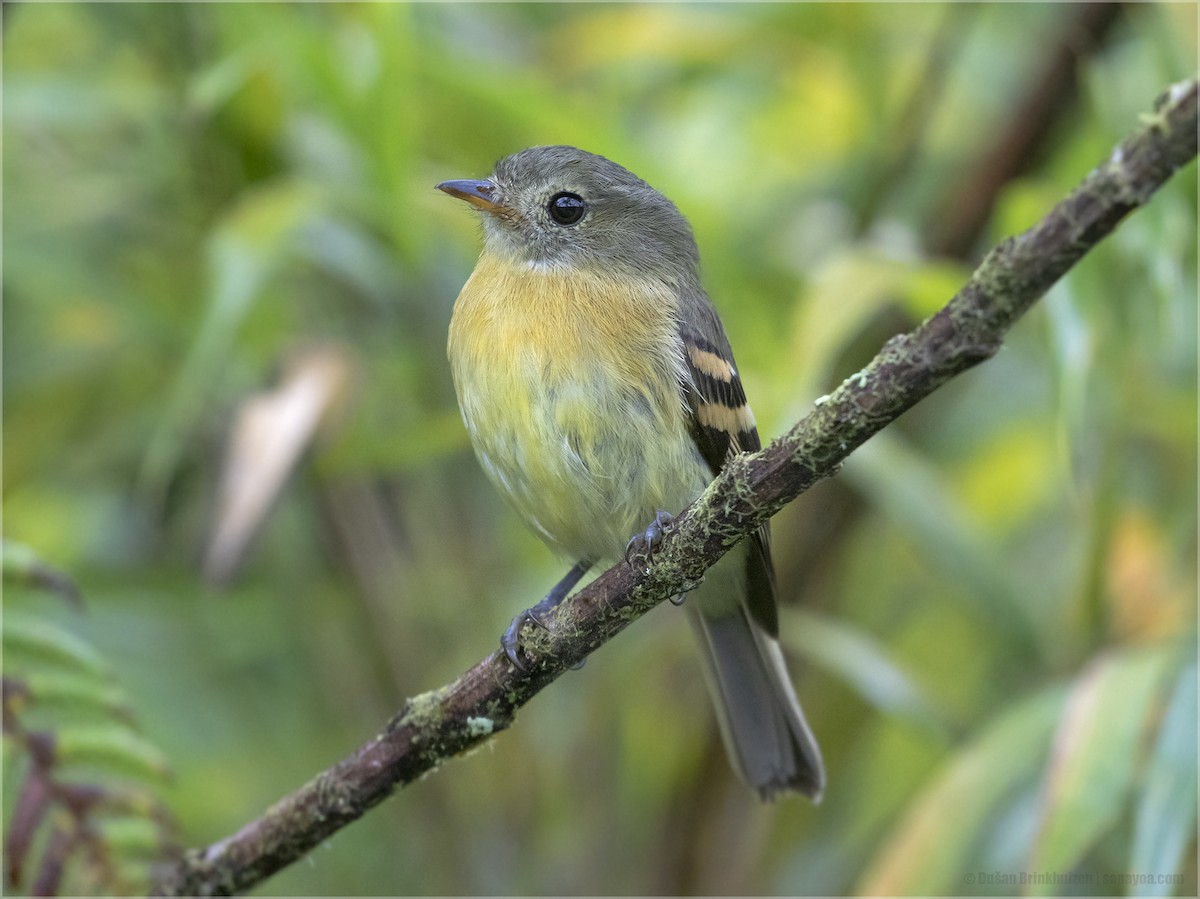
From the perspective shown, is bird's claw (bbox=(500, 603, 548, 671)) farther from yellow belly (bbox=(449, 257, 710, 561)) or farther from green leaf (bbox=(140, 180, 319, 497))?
green leaf (bbox=(140, 180, 319, 497))

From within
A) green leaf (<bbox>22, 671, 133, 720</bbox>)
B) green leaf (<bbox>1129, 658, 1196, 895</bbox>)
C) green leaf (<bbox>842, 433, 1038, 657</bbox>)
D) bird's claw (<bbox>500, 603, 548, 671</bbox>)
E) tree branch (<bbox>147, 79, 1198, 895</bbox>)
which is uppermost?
green leaf (<bbox>842, 433, 1038, 657</bbox>)

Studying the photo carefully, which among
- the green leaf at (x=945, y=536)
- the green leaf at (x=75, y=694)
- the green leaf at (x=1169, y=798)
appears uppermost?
the green leaf at (x=945, y=536)

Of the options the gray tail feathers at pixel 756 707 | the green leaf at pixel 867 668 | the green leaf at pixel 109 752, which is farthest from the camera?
the green leaf at pixel 867 668

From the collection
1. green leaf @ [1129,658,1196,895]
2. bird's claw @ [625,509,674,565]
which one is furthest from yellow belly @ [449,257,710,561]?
green leaf @ [1129,658,1196,895]

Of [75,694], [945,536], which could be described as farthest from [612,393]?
[75,694]

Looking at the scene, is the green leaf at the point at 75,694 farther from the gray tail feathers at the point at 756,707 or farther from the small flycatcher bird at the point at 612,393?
the gray tail feathers at the point at 756,707

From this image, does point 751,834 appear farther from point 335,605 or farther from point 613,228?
point 613,228

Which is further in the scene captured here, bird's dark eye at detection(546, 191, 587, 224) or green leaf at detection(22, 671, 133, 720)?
bird's dark eye at detection(546, 191, 587, 224)

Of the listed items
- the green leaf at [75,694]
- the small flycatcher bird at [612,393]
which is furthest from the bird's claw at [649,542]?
the green leaf at [75,694]

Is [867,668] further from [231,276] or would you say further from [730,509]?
[231,276]
